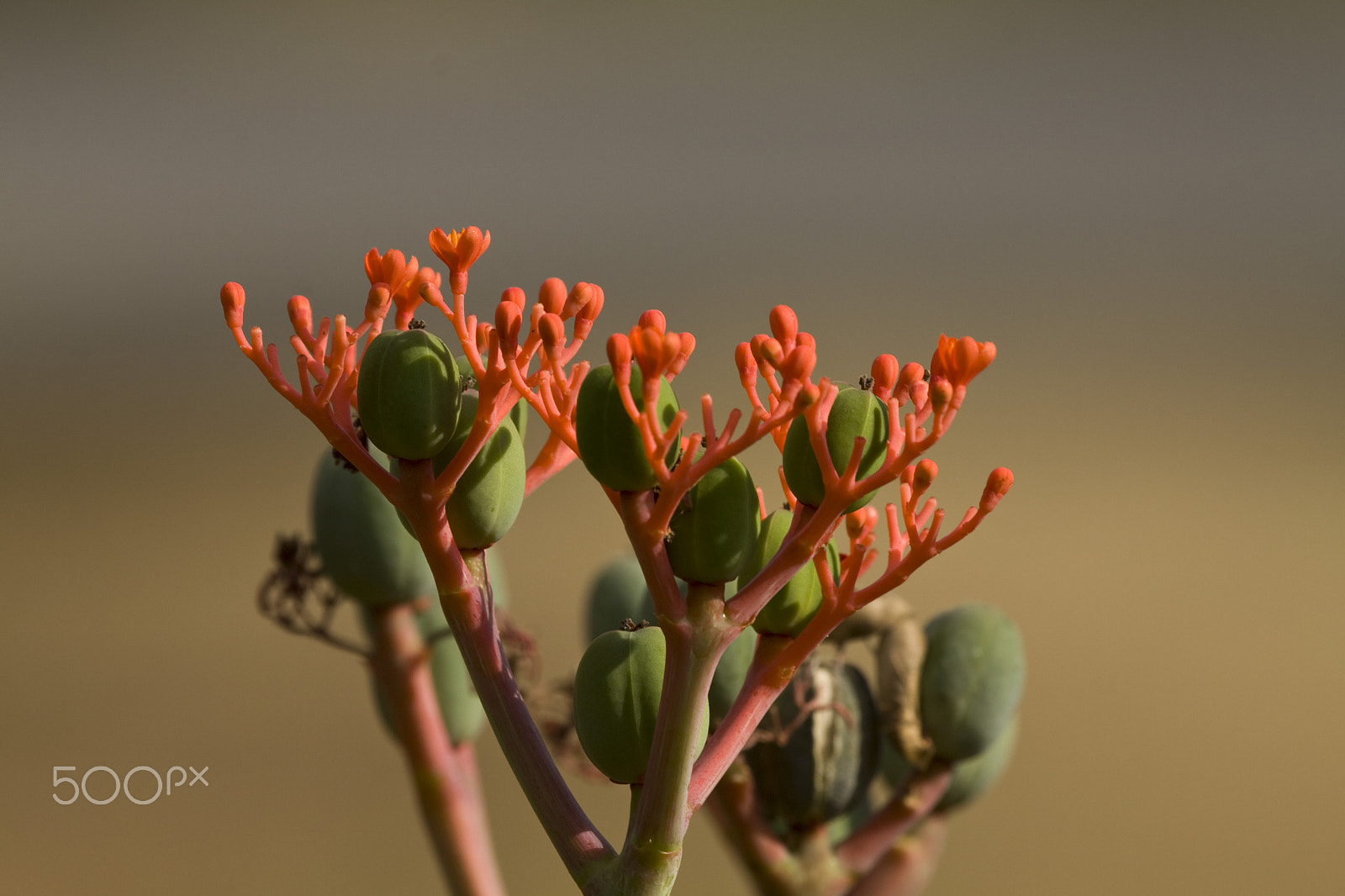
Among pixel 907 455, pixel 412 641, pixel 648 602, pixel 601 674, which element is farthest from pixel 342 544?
pixel 907 455

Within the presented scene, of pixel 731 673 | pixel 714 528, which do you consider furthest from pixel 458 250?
pixel 731 673

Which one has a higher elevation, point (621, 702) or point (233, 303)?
point (233, 303)

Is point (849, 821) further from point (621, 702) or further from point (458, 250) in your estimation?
point (458, 250)

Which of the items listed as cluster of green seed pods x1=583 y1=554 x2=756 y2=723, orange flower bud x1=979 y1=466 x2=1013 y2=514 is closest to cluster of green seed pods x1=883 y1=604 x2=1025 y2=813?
cluster of green seed pods x1=583 y1=554 x2=756 y2=723

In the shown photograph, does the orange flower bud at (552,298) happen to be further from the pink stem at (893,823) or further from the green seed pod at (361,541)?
the pink stem at (893,823)

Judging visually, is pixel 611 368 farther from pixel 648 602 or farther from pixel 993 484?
pixel 648 602

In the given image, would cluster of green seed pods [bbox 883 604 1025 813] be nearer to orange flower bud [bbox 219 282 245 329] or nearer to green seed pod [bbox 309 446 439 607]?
green seed pod [bbox 309 446 439 607]
